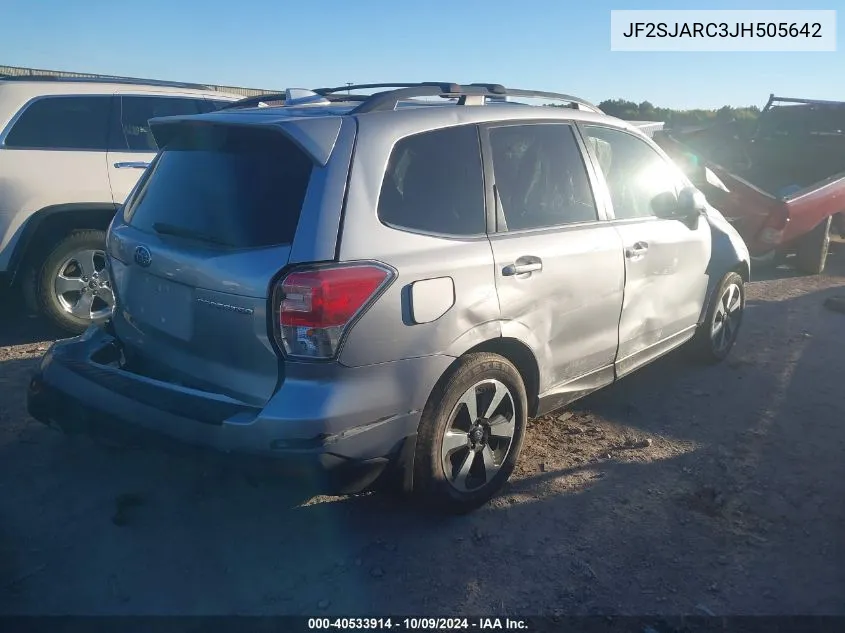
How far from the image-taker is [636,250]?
13.3 feet

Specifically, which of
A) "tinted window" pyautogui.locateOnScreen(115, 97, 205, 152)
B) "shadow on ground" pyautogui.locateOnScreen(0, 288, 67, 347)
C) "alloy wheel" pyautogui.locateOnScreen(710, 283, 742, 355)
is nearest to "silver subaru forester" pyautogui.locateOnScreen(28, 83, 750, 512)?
"alloy wheel" pyautogui.locateOnScreen(710, 283, 742, 355)

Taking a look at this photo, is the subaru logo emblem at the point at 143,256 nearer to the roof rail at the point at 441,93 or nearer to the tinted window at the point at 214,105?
the roof rail at the point at 441,93

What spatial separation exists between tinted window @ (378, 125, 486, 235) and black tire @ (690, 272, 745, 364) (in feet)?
8.65

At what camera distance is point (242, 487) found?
141 inches

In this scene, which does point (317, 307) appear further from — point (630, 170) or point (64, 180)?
point (64, 180)

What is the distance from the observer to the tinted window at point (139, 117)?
6.02 meters

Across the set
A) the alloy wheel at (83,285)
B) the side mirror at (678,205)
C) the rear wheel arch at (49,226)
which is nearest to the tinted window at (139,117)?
the rear wheel arch at (49,226)

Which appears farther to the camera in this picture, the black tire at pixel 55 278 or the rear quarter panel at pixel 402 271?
the black tire at pixel 55 278

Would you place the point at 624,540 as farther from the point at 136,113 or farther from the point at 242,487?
the point at 136,113

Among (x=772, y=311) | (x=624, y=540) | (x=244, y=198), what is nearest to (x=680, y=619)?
(x=624, y=540)

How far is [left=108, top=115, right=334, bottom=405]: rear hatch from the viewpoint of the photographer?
8.87ft

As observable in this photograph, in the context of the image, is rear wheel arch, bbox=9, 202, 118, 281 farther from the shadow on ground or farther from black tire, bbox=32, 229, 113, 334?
the shadow on ground

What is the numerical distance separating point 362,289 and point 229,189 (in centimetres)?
75

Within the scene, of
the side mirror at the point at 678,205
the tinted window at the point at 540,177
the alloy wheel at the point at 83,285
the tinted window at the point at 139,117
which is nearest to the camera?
the tinted window at the point at 540,177
